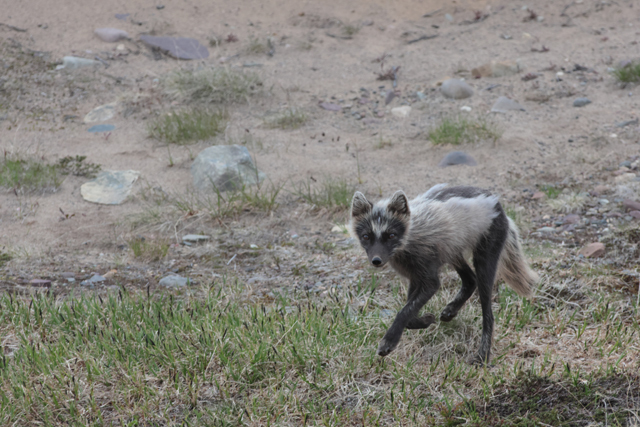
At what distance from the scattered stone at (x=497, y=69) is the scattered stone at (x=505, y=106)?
1.16 meters

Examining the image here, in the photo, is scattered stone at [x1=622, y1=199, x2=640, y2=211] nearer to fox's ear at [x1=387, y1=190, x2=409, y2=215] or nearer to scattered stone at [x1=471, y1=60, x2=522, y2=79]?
fox's ear at [x1=387, y1=190, x2=409, y2=215]

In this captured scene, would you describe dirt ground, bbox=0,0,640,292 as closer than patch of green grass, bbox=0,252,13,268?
No

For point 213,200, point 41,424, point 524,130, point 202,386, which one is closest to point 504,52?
point 524,130

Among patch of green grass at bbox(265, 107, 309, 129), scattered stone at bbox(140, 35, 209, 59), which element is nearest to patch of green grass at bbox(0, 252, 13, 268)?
patch of green grass at bbox(265, 107, 309, 129)

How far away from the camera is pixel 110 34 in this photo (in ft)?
40.0

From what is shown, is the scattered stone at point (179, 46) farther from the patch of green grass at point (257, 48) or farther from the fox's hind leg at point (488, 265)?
the fox's hind leg at point (488, 265)

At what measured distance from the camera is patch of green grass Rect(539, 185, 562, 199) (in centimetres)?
735

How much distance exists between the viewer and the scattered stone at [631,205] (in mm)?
6589

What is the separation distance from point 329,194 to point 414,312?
356 cm

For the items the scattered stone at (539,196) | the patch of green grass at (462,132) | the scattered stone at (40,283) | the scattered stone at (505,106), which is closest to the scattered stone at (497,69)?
the scattered stone at (505,106)

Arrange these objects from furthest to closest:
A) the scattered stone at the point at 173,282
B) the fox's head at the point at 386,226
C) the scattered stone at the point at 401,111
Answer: the scattered stone at the point at 401,111 < the scattered stone at the point at 173,282 < the fox's head at the point at 386,226

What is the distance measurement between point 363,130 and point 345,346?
6005 millimetres

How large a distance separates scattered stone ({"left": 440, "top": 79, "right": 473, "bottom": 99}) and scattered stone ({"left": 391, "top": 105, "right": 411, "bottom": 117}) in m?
0.78

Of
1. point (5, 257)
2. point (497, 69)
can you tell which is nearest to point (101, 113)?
point (5, 257)
